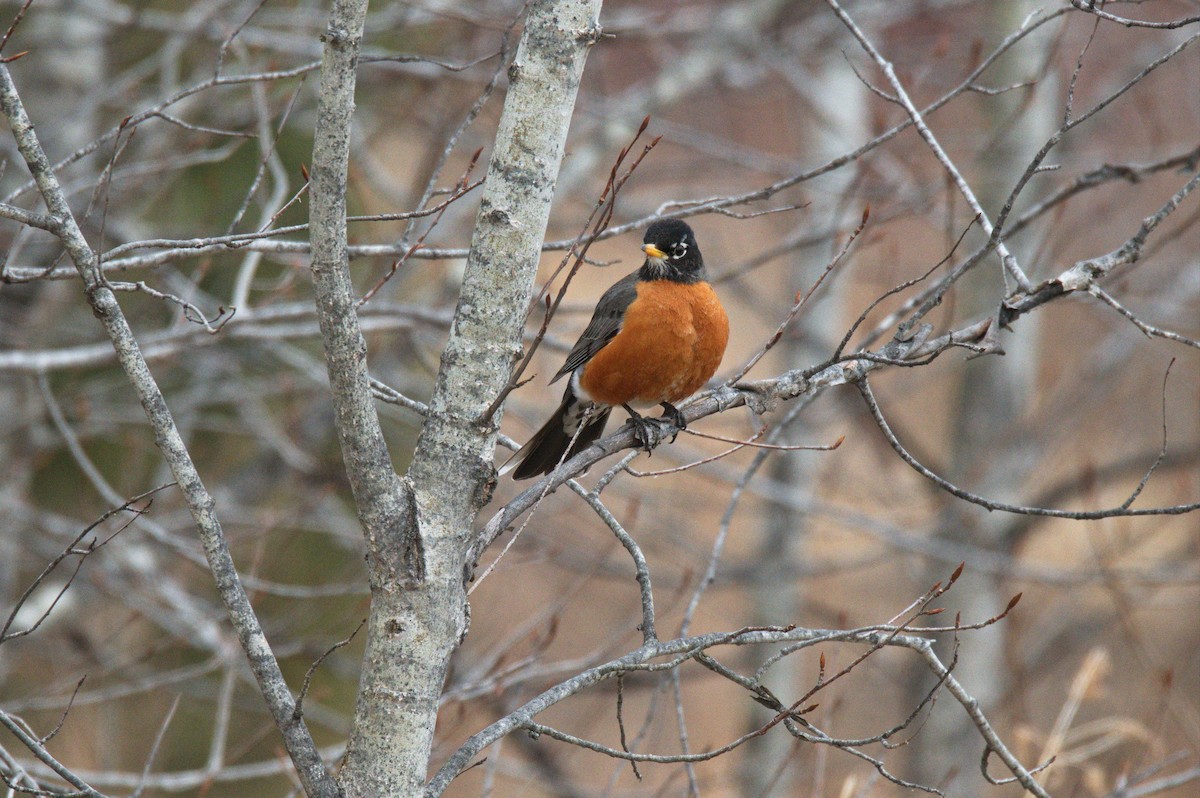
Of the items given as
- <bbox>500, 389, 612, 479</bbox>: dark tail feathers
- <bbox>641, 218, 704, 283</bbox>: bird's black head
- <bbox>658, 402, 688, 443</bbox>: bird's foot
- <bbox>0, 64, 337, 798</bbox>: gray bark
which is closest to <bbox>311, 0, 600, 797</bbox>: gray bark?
<bbox>0, 64, 337, 798</bbox>: gray bark

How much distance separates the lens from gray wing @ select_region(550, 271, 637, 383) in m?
4.17

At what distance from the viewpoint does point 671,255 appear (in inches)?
172

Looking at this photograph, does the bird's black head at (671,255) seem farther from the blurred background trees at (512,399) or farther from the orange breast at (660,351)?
the blurred background trees at (512,399)

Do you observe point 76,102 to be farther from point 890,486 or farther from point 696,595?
point 890,486

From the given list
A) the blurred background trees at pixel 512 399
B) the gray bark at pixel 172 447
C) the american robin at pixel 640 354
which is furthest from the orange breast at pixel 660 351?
the gray bark at pixel 172 447

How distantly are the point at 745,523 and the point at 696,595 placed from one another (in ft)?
36.2

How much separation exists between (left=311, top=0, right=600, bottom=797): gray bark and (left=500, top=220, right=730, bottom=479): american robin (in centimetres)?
162

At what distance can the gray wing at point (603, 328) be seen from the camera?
13.7 feet

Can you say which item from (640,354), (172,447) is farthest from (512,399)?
(172,447)

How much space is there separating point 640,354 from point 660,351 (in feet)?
0.25

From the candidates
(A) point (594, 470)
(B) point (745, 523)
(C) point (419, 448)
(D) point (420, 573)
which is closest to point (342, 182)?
(C) point (419, 448)

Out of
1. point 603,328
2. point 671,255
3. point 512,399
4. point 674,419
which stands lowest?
point 674,419

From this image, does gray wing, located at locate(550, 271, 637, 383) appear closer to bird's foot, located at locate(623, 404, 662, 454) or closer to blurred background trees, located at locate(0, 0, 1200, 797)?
blurred background trees, located at locate(0, 0, 1200, 797)

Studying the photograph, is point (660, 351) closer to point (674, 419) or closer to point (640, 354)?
point (640, 354)
